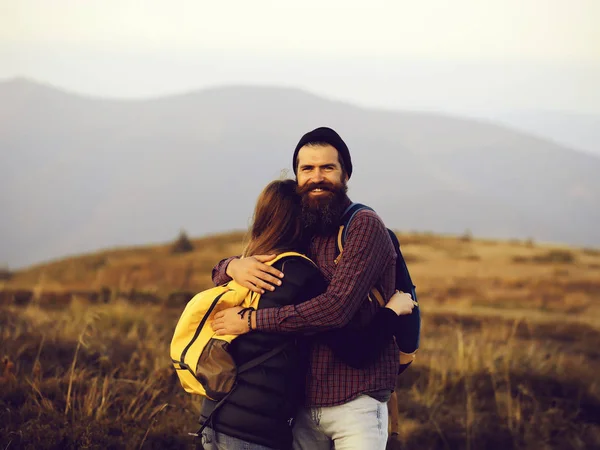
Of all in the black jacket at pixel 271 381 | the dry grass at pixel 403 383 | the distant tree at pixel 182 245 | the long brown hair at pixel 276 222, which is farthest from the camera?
the distant tree at pixel 182 245

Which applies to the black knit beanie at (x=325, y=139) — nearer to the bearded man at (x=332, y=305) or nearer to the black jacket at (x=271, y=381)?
the bearded man at (x=332, y=305)

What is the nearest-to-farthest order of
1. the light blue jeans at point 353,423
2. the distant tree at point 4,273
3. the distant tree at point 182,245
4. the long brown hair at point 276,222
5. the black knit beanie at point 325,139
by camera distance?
the light blue jeans at point 353,423 → the long brown hair at point 276,222 → the black knit beanie at point 325,139 → the distant tree at point 4,273 → the distant tree at point 182,245

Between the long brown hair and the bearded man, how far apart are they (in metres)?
0.07

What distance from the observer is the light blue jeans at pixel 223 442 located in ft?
10.5

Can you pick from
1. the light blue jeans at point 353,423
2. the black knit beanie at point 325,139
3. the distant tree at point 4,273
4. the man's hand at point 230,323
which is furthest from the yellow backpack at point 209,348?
the distant tree at point 4,273

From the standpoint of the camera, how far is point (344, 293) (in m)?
3.22

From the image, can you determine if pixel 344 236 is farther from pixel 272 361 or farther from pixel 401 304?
pixel 272 361

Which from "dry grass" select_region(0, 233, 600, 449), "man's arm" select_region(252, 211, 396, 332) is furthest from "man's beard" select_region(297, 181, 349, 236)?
"dry grass" select_region(0, 233, 600, 449)

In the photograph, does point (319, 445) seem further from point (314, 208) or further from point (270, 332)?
point (314, 208)

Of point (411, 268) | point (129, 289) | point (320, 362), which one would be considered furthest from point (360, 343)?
point (411, 268)

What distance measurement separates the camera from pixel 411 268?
72.9ft

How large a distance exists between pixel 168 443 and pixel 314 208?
2.87 m

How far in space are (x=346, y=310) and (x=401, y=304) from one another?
34 centimetres

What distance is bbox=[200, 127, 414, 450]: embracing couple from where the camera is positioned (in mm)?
3221
